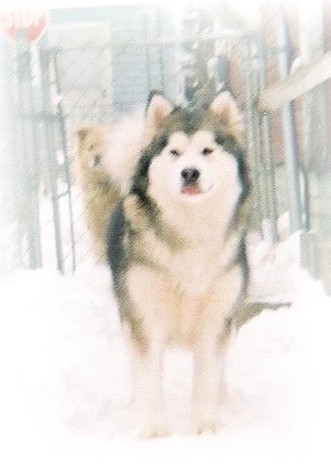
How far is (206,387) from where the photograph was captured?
113 cm

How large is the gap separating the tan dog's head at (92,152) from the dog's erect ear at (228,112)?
0.16 metres

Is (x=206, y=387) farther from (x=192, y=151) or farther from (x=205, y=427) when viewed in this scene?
(x=192, y=151)

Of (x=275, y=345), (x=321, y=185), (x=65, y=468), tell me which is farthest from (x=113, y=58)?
(x=65, y=468)

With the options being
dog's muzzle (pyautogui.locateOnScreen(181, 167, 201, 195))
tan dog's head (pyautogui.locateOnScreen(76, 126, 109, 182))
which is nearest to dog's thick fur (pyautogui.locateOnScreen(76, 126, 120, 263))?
tan dog's head (pyautogui.locateOnScreen(76, 126, 109, 182))

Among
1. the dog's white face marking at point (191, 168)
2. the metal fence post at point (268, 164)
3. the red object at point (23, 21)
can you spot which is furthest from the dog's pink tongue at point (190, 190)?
the red object at point (23, 21)

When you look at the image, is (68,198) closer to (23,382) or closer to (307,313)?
(23,382)

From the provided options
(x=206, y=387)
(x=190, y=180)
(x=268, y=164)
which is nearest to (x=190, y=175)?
(x=190, y=180)

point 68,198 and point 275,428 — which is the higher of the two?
point 68,198

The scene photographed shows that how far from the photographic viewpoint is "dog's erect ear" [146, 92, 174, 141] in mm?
1114

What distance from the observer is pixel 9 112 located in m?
1.17

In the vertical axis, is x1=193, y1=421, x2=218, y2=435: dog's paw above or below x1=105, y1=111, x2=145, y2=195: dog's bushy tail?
below

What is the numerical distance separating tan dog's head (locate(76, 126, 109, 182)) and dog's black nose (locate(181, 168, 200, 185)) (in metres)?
0.12

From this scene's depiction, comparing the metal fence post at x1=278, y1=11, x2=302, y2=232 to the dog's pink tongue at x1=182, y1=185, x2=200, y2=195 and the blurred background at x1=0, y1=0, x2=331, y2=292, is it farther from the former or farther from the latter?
the dog's pink tongue at x1=182, y1=185, x2=200, y2=195

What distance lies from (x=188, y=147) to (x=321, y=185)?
0.22 m
